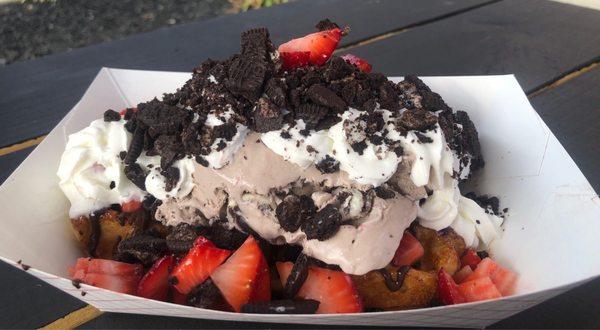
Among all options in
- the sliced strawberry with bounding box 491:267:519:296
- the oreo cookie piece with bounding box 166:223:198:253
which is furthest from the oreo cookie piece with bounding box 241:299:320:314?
the sliced strawberry with bounding box 491:267:519:296

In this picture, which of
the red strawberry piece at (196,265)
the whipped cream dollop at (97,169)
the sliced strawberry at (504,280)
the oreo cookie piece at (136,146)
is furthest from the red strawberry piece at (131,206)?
the sliced strawberry at (504,280)

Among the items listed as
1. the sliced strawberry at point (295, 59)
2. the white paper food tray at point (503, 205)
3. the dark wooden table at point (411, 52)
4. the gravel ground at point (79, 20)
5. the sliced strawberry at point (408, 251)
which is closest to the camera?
the white paper food tray at point (503, 205)

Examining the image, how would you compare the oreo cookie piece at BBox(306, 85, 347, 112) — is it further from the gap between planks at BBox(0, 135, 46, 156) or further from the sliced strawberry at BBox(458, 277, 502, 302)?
the gap between planks at BBox(0, 135, 46, 156)

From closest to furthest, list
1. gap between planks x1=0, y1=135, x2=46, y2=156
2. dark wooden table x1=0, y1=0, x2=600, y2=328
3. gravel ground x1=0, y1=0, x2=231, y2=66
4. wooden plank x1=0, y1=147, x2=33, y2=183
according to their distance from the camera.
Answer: wooden plank x1=0, y1=147, x2=33, y2=183 < gap between planks x1=0, y1=135, x2=46, y2=156 < dark wooden table x1=0, y1=0, x2=600, y2=328 < gravel ground x1=0, y1=0, x2=231, y2=66

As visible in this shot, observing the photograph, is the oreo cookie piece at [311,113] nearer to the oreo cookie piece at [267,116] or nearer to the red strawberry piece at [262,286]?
the oreo cookie piece at [267,116]

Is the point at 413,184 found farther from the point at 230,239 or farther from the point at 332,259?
the point at 230,239

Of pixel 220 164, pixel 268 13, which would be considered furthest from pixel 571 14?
pixel 220 164

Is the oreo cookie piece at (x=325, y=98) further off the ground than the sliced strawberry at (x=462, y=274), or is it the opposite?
the oreo cookie piece at (x=325, y=98)
